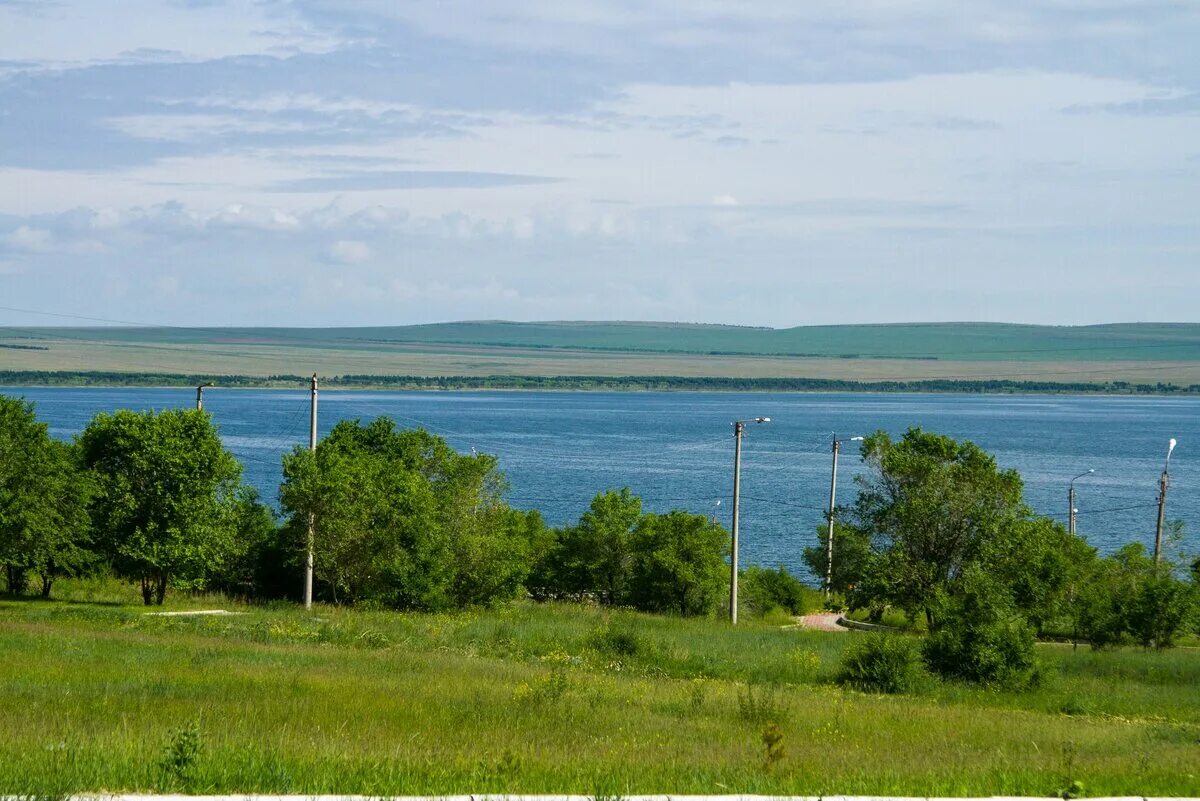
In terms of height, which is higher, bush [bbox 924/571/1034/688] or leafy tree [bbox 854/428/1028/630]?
leafy tree [bbox 854/428/1028/630]

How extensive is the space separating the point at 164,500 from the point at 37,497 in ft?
16.0

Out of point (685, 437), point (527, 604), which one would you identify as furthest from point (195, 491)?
point (685, 437)

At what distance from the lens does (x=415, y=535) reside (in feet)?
147

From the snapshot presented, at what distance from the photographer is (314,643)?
2852cm

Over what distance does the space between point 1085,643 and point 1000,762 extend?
33.7 meters

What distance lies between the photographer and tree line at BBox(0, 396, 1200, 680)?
130ft

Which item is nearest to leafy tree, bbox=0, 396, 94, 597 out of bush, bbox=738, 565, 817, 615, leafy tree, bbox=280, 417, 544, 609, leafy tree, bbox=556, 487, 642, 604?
leafy tree, bbox=280, 417, 544, 609

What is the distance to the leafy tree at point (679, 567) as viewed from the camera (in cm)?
5019

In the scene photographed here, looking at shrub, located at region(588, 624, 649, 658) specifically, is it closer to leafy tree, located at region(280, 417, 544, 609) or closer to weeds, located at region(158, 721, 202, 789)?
leafy tree, located at region(280, 417, 544, 609)

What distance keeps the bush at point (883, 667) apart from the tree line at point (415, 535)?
7453 millimetres

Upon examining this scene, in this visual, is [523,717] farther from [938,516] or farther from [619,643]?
[938,516]

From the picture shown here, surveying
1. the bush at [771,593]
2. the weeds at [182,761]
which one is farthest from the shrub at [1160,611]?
the weeds at [182,761]

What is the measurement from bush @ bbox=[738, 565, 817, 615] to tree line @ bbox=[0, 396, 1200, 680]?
526 centimetres

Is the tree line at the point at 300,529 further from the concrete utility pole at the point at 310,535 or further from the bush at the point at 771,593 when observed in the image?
the bush at the point at 771,593
